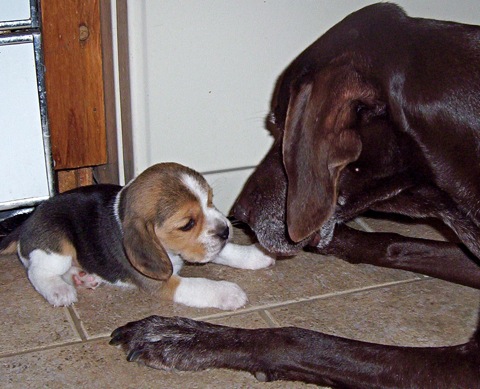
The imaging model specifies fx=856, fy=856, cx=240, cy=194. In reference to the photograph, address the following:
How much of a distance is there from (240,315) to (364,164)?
75 cm

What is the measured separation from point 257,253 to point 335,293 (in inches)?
12.8

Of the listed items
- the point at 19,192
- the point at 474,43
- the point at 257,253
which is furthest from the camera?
the point at 19,192

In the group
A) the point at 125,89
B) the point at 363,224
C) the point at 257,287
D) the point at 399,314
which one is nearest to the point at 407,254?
the point at 399,314

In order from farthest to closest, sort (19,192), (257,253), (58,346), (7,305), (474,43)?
(19,192), (257,253), (7,305), (58,346), (474,43)

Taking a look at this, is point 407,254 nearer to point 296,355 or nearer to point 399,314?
point 399,314

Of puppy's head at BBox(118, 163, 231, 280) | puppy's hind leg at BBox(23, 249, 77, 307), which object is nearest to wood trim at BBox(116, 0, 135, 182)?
puppy's head at BBox(118, 163, 231, 280)

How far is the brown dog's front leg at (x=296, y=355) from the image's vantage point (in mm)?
2318

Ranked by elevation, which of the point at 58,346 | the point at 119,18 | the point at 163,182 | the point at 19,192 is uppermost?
the point at 119,18

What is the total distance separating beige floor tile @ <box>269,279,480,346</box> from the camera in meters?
2.73

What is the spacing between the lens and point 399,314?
2.84m

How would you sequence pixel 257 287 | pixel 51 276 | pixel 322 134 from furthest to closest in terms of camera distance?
pixel 257 287
pixel 51 276
pixel 322 134

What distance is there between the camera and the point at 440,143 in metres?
2.21

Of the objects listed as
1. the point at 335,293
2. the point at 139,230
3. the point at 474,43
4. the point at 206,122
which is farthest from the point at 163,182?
the point at 474,43

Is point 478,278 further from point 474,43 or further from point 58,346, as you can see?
point 58,346
